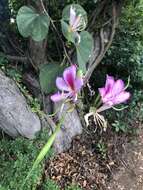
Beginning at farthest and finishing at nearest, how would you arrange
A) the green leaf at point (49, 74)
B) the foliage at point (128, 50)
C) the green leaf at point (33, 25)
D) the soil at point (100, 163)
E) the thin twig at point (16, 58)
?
the foliage at point (128, 50) → the soil at point (100, 163) → the thin twig at point (16, 58) → the green leaf at point (49, 74) → the green leaf at point (33, 25)

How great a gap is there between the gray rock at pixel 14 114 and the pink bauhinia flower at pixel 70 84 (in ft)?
3.58

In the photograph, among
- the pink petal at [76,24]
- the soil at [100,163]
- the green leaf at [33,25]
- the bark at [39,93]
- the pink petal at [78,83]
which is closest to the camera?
the pink petal at [78,83]

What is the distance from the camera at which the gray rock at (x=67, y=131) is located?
3158mm

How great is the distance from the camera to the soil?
3.08 m

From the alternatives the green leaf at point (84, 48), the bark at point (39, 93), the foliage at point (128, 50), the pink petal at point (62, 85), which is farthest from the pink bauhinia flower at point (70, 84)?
the foliage at point (128, 50)

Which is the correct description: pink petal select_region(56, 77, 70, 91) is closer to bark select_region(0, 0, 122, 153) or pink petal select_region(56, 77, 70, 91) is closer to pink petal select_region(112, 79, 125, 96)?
pink petal select_region(112, 79, 125, 96)

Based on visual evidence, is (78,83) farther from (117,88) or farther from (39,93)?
(39,93)

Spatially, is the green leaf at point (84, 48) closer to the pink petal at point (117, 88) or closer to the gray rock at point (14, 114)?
the pink petal at point (117, 88)

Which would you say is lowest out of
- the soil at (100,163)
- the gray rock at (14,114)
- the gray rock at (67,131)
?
the soil at (100,163)

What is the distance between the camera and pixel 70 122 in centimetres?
324

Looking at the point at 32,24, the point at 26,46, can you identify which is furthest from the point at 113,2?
the point at 32,24

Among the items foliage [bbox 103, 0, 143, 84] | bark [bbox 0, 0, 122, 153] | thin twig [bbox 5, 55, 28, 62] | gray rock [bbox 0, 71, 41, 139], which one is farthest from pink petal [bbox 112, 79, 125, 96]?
foliage [bbox 103, 0, 143, 84]

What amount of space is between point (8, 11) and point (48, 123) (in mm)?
835

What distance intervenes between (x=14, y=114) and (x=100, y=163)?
828mm
